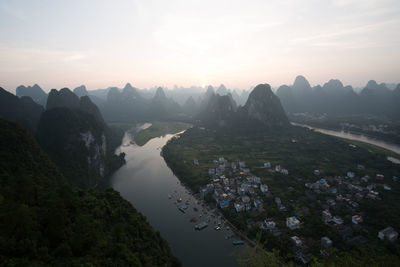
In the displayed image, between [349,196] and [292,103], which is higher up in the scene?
[292,103]

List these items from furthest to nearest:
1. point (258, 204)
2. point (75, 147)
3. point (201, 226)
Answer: point (75, 147), point (258, 204), point (201, 226)

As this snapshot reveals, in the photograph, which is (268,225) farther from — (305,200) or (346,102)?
(346,102)

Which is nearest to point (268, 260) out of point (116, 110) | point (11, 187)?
point (11, 187)

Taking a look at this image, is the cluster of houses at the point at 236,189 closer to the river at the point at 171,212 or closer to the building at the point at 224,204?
the building at the point at 224,204

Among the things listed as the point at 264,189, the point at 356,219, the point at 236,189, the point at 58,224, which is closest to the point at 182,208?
the point at 236,189

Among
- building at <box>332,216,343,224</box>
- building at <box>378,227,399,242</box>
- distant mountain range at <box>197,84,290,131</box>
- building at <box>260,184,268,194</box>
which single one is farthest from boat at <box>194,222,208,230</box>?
distant mountain range at <box>197,84,290,131</box>
